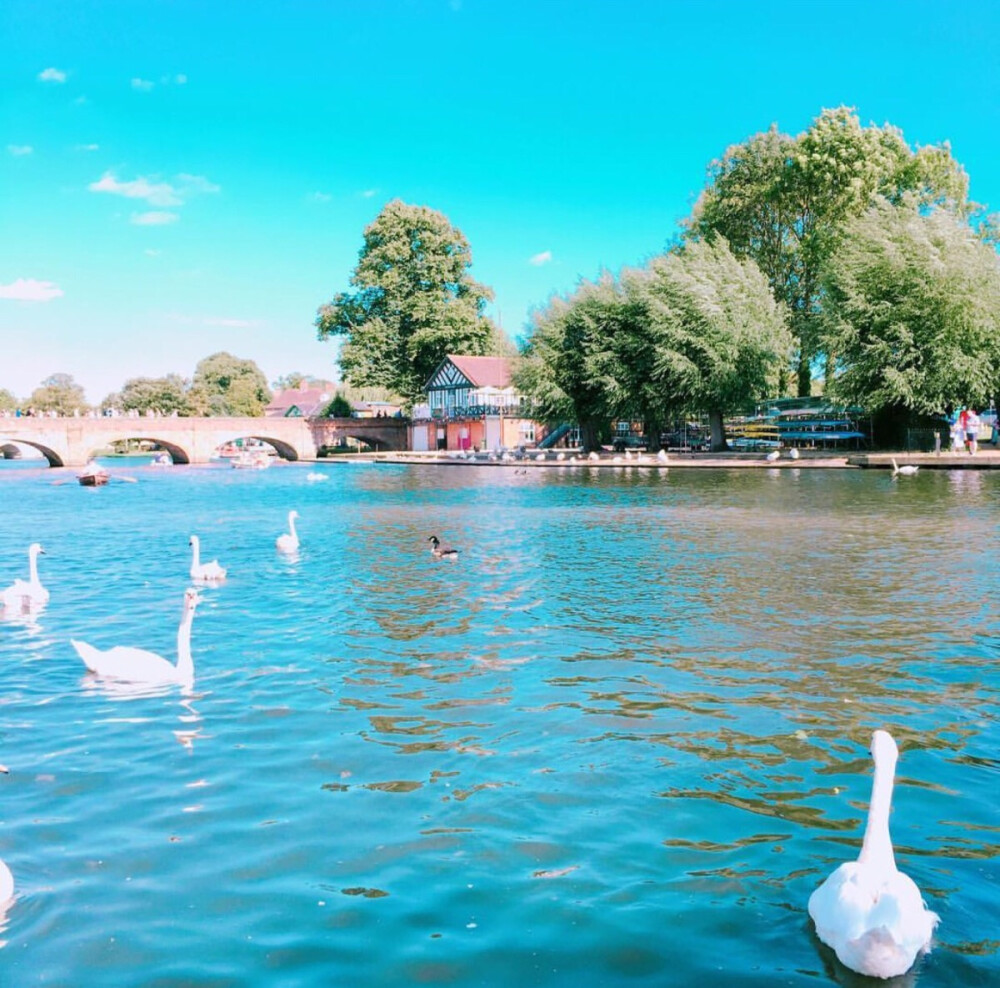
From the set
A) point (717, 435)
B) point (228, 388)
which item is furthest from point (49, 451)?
point (228, 388)

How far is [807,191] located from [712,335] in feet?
49.5

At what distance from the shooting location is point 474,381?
84.7 m

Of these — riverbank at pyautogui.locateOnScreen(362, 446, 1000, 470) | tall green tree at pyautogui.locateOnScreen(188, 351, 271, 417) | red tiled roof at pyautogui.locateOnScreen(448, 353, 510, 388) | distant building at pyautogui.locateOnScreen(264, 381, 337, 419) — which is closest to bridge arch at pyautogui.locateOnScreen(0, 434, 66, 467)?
riverbank at pyautogui.locateOnScreen(362, 446, 1000, 470)

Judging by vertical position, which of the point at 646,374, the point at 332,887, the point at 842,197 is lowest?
the point at 332,887

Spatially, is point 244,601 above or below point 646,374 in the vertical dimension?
below

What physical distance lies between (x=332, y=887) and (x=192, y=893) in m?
0.83

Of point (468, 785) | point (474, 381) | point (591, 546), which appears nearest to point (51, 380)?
point (474, 381)

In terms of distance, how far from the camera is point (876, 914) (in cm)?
470

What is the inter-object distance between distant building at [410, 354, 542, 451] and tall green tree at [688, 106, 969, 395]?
23.7 metres

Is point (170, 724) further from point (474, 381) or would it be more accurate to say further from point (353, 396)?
point (353, 396)

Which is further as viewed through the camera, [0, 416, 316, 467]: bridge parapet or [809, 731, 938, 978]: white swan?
[0, 416, 316, 467]: bridge parapet

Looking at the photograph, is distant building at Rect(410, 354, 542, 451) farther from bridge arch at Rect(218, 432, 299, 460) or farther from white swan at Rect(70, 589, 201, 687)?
white swan at Rect(70, 589, 201, 687)

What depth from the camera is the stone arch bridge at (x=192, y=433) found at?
75312 millimetres

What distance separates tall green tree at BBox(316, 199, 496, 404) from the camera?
270 ft
